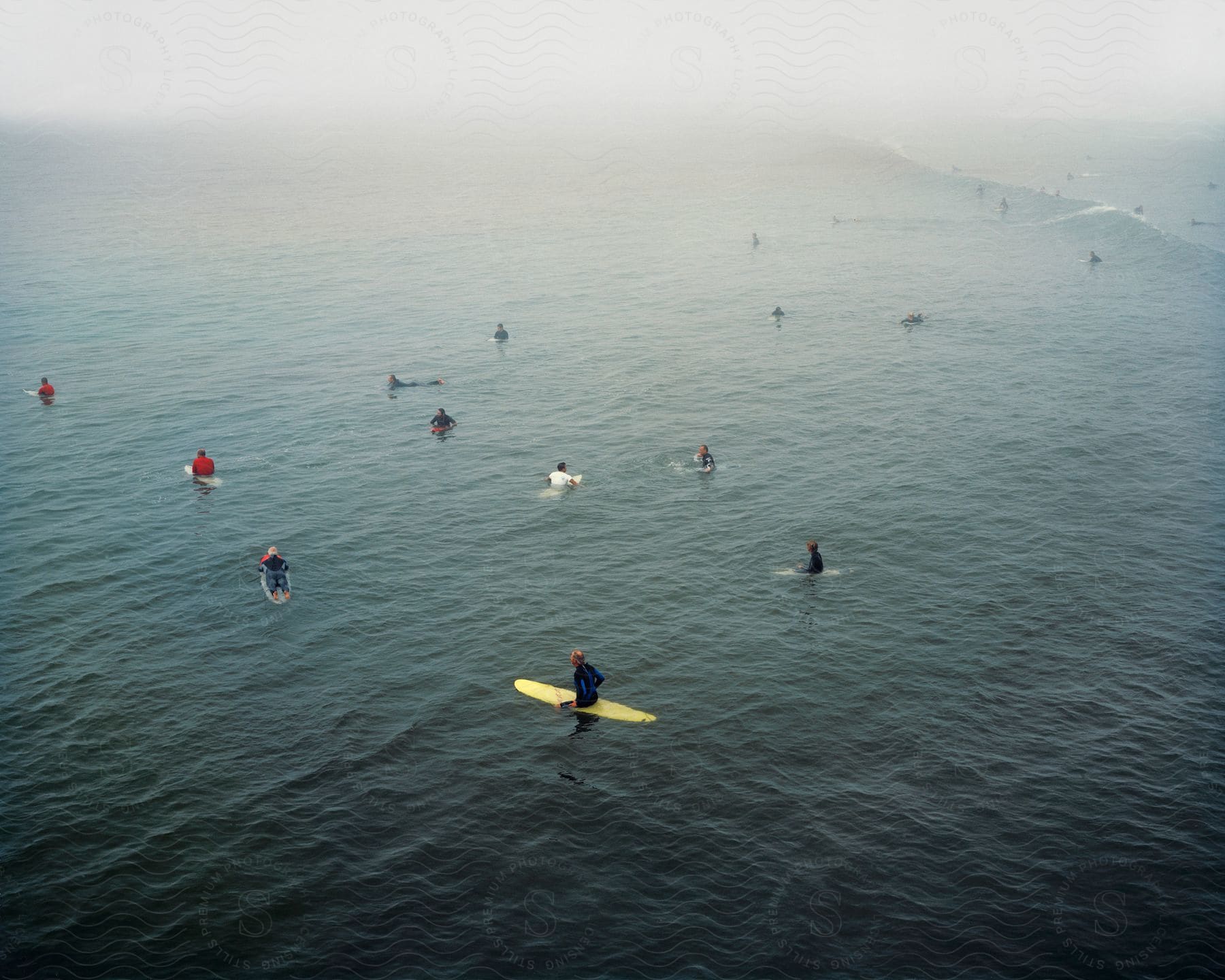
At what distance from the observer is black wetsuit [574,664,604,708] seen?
35531 millimetres

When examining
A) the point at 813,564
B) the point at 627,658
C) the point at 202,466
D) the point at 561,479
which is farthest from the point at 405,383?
the point at 627,658

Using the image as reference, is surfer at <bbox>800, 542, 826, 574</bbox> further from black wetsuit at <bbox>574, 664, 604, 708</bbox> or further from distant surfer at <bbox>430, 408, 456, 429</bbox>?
distant surfer at <bbox>430, 408, 456, 429</bbox>

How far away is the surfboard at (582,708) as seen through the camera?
35.8 metres

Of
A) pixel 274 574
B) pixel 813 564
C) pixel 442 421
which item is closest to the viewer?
pixel 274 574

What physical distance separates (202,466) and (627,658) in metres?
32.4

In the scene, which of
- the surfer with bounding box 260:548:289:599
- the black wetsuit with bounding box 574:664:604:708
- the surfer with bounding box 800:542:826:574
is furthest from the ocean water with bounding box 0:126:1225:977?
the black wetsuit with bounding box 574:664:604:708

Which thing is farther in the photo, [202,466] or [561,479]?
[202,466]

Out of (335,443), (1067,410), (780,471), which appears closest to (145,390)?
(335,443)

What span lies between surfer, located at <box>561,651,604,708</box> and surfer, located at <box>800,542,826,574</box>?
13.9 metres

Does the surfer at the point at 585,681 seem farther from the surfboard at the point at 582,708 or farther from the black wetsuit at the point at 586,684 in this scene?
the surfboard at the point at 582,708

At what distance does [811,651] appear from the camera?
3972 cm

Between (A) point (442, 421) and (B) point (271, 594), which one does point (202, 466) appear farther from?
(B) point (271, 594)

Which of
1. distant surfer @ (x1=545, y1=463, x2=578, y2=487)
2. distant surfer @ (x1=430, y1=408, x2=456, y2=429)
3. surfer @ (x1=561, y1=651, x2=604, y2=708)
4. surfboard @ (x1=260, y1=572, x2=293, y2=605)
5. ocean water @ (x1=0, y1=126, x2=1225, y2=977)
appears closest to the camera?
ocean water @ (x1=0, y1=126, x2=1225, y2=977)

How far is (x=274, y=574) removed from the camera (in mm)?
43562
